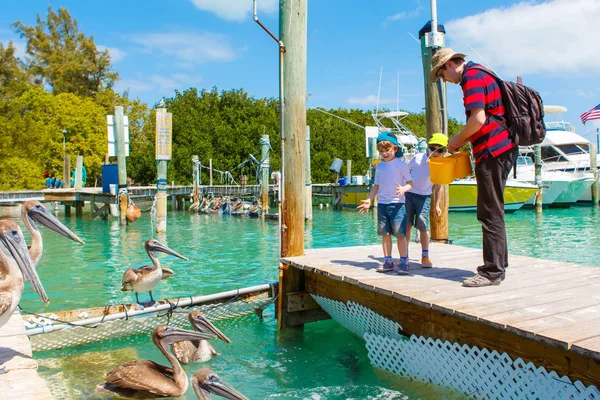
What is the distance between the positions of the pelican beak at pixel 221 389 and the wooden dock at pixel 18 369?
121cm

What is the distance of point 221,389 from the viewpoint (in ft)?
14.3

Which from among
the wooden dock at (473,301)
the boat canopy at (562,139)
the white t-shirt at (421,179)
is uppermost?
the boat canopy at (562,139)

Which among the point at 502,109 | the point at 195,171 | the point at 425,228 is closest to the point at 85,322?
the point at 425,228

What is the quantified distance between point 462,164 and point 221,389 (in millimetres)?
3001

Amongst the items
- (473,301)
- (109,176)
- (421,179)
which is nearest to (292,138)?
(421,179)

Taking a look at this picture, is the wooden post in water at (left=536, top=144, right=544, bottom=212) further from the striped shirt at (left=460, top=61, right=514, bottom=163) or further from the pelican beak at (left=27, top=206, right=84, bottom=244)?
the pelican beak at (left=27, top=206, right=84, bottom=244)

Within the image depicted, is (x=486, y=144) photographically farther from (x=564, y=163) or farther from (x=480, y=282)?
(x=564, y=163)

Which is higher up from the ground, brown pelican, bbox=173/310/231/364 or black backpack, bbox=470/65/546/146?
black backpack, bbox=470/65/546/146

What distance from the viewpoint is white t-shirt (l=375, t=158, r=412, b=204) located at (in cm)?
604

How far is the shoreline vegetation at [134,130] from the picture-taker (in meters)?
37.9

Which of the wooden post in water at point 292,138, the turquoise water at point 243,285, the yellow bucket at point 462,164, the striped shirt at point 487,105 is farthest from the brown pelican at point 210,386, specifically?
the striped shirt at point 487,105

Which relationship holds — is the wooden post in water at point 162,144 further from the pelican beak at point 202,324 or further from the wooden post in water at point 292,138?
the pelican beak at point 202,324

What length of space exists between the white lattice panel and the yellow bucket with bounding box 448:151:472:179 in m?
1.58

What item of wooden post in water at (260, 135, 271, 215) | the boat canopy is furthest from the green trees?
the boat canopy
